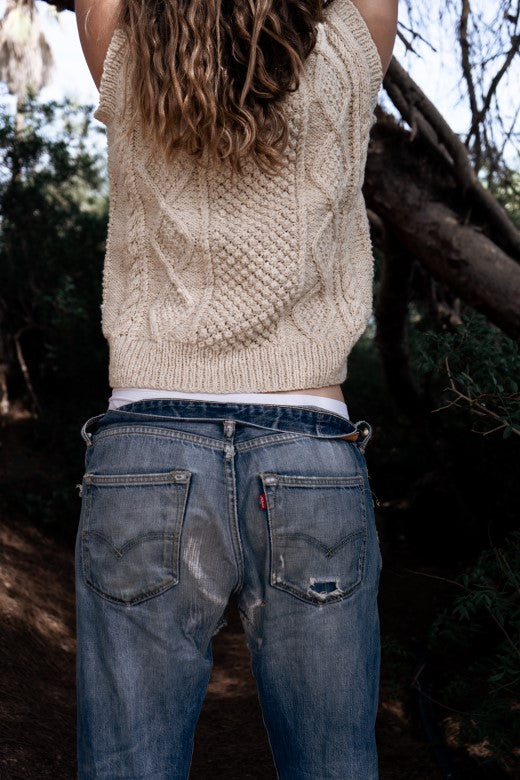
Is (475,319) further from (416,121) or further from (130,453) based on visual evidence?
(130,453)

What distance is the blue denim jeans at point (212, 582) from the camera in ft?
3.78

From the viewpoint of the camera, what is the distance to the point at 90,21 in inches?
52.4

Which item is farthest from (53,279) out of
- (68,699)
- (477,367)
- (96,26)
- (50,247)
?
(96,26)

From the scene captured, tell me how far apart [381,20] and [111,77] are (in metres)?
0.46

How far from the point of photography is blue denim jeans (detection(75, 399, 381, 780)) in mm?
1152

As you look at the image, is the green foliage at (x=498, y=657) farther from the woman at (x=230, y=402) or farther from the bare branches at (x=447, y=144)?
the bare branches at (x=447, y=144)

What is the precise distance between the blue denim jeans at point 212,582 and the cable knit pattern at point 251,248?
89 mm

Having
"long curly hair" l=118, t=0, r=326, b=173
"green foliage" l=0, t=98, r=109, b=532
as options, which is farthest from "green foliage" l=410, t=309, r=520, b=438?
"green foliage" l=0, t=98, r=109, b=532

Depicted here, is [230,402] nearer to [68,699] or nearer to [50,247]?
[68,699]

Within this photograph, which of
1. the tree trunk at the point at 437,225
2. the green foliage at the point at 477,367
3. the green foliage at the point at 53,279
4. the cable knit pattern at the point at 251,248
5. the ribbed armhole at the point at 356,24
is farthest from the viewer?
the green foliage at the point at 53,279

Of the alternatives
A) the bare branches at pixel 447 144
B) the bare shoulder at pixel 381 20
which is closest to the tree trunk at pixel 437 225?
the bare branches at pixel 447 144

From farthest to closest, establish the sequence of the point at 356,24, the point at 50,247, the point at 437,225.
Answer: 1. the point at 50,247
2. the point at 437,225
3. the point at 356,24

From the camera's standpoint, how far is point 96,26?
52.3 inches

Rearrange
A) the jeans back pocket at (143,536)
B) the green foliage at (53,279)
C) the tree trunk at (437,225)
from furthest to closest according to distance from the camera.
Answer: the green foliage at (53,279) < the tree trunk at (437,225) < the jeans back pocket at (143,536)
